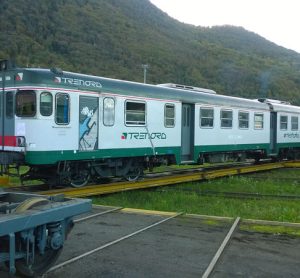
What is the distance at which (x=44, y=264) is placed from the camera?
5344mm

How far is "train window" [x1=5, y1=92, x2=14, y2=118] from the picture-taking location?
1237cm

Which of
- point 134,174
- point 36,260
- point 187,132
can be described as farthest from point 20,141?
point 36,260

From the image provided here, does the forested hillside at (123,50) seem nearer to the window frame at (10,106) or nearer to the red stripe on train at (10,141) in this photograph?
the window frame at (10,106)

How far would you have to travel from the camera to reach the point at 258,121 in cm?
2159

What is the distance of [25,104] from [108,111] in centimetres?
240

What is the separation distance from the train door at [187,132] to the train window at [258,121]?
205 inches

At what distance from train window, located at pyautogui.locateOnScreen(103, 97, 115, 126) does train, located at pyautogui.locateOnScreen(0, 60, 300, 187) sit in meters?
0.03

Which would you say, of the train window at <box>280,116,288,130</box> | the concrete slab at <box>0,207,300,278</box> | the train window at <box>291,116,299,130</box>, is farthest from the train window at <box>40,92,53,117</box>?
the train window at <box>291,116,299,130</box>

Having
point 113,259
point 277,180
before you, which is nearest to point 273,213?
point 113,259

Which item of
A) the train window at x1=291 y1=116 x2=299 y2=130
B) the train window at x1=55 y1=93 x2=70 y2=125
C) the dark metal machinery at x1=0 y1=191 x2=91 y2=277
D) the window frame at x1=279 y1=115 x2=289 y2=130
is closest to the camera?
the dark metal machinery at x1=0 y1=191 x2=91 y2=277

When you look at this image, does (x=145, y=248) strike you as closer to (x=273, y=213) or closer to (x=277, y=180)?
(x=273, y=213)

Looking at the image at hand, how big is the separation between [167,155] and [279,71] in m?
88.0

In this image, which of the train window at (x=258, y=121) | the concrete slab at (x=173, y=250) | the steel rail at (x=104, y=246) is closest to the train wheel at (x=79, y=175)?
the concrete slab at (x=173, y=250)

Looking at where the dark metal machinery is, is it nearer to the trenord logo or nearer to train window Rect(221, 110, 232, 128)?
the trenord logo
